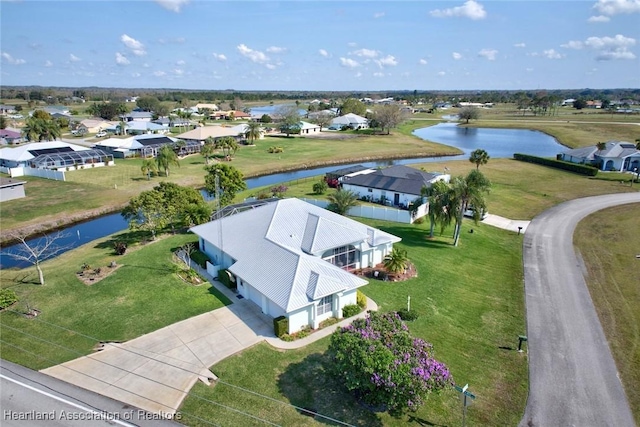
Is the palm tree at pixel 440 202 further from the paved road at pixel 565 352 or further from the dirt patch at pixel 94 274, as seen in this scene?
the dirt patch at pixel 94 274

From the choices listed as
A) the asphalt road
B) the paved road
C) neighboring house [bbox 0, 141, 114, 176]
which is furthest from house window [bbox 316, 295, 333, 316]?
neighboring house [bbox 0, 141, 114, 176]

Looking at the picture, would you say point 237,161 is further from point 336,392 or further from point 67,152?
point 336,392

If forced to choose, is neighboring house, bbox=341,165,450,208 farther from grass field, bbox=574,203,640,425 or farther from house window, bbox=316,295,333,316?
house window, bbox=316,295,333,316

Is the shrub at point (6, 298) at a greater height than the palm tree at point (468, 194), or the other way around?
the palm tree at point (468, 194)

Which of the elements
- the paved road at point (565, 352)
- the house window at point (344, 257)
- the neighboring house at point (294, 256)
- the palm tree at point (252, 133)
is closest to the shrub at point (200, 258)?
the neighboring house at point (294, 256)

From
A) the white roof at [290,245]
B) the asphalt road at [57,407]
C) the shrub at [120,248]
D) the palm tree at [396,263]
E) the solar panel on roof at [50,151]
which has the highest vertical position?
the solar panel on roof at [50,151]

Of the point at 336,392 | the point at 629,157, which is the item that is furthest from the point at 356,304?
the point at 629,157

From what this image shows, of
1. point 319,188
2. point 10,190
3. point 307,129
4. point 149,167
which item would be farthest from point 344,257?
point 307,129
